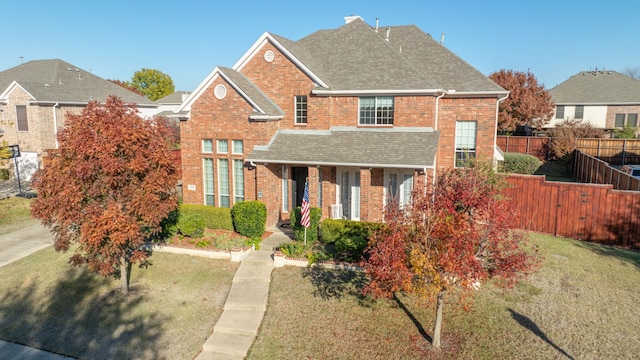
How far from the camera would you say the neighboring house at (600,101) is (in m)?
45.3

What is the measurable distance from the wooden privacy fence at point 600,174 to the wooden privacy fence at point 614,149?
1.69m

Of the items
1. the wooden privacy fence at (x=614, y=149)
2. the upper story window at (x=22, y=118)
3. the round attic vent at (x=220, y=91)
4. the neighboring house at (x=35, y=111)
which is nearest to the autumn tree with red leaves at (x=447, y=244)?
the round attic vent at (x=220, y=91)

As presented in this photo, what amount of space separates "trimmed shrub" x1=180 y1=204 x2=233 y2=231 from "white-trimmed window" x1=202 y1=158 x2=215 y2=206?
1708mm

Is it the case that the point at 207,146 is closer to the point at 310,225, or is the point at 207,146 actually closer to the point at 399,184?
the point at 310,225

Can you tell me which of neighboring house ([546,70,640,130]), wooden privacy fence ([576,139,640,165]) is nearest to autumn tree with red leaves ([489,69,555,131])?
neighboring house ([546,70,640,130])

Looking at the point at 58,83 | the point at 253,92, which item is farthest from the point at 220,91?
the point at 58,83

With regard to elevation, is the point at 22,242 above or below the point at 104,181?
below

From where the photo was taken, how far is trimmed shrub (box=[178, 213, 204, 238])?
17.1m

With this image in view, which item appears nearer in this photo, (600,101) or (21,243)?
(21,243)

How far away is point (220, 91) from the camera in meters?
19.7

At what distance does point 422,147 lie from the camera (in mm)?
18078

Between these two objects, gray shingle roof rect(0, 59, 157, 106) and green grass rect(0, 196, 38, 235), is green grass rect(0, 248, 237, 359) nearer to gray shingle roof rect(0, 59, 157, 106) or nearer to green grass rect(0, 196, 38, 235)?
green grass rect(0, 196, 38, 235)

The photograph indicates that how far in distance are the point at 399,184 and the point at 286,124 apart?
612cm

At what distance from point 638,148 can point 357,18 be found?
2432 cm
